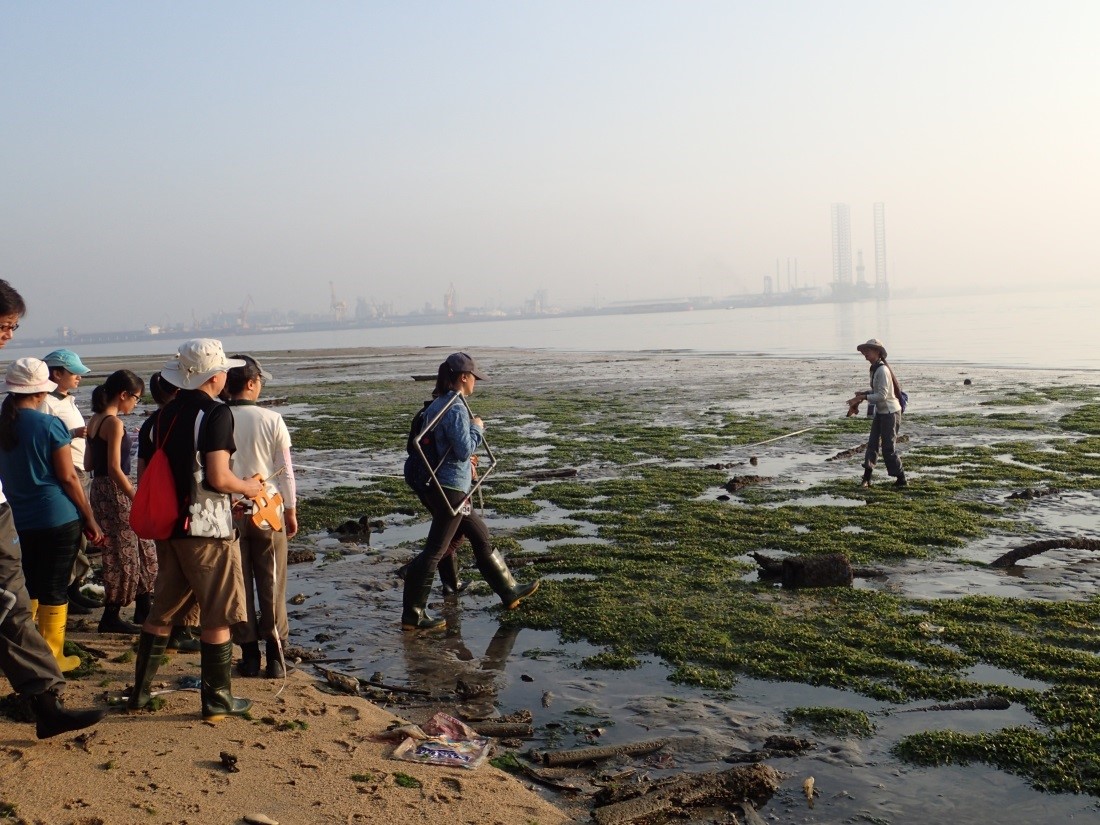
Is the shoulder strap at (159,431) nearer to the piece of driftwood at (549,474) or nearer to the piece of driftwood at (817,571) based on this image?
the piece of driftwood at (817,571)

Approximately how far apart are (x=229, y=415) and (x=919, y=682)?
4.60 meters

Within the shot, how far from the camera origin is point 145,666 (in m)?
5.50

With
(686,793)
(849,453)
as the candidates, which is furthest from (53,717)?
(849,453)

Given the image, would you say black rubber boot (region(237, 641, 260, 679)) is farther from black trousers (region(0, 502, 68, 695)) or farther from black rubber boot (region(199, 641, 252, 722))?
black trousers (region(0, 502, 68, 695))

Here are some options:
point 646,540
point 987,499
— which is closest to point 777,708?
point 646,540

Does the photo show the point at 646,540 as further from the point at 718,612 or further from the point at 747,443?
the point at 747,443

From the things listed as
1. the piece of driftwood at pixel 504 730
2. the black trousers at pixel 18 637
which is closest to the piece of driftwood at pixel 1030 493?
the piece of driftwood at pixel 504 730

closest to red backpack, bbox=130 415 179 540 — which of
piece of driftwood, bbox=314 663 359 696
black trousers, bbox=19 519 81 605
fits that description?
black trousers, bbox=19 519 81 605

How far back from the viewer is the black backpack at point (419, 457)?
759cm

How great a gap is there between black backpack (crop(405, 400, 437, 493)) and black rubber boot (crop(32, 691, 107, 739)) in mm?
3182

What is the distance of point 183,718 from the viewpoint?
5453 millimetres

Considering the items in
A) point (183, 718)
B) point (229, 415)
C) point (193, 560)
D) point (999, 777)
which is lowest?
point (999, 777)

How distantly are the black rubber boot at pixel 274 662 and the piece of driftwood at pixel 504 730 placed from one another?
58.4 inches

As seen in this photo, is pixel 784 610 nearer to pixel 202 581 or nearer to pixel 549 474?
pixel 202 581
